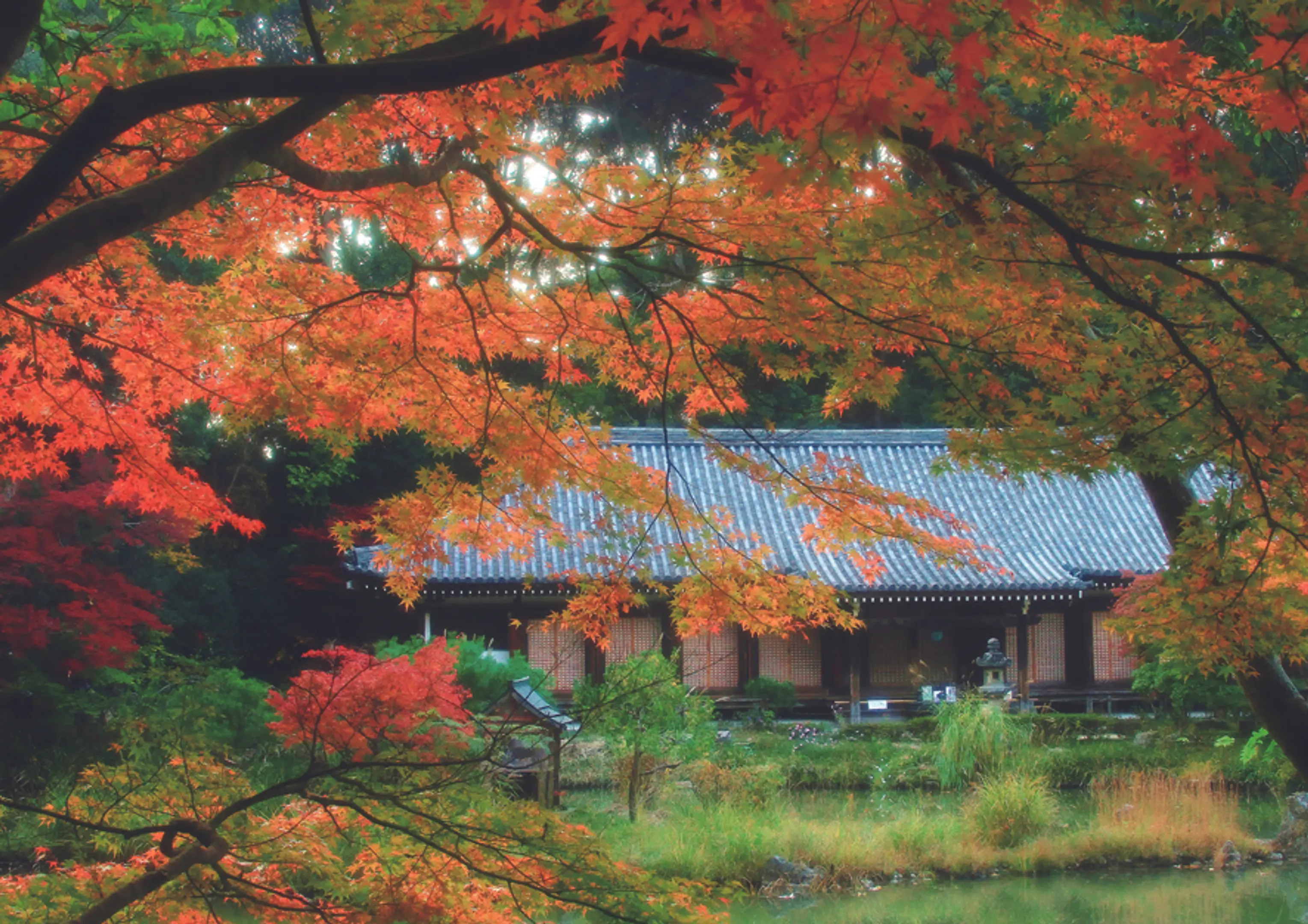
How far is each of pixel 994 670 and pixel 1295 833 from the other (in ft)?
15.2

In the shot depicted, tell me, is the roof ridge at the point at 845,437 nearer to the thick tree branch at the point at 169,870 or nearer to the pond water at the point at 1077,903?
the pond water at the point at 1077,903

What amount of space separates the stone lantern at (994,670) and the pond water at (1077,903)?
4448 mm

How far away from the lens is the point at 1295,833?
8.66 metres

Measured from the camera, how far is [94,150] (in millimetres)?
1855

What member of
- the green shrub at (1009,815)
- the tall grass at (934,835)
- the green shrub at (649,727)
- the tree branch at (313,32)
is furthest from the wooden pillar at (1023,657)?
the tree branch at (313,32)

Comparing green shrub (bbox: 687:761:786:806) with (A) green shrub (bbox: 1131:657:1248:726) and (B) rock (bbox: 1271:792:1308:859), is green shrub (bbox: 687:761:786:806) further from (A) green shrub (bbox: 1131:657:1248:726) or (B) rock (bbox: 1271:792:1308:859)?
(A) green shrub (bbox: 1131:657:1248:726)

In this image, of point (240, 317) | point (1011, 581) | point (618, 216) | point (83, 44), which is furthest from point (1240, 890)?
point (83, 44)

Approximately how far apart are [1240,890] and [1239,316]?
689cm

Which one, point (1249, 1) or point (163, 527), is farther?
point (163, 527)

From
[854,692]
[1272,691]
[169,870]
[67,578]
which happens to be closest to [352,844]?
[169,870]

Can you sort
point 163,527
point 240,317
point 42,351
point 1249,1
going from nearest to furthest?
point 1249,1 → point 240,317 → point 42,351 → point 163,527

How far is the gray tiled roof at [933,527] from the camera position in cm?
1354

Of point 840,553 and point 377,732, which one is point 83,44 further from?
point 840,553

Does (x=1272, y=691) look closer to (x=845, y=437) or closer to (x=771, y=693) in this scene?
(x=771, y=693)
